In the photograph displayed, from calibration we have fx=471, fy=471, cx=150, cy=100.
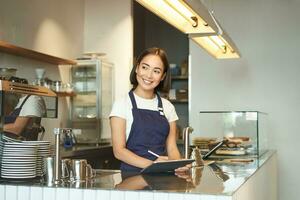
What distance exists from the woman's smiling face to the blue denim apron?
10 cm

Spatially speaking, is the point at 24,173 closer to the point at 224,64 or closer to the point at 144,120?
the point at 144,120

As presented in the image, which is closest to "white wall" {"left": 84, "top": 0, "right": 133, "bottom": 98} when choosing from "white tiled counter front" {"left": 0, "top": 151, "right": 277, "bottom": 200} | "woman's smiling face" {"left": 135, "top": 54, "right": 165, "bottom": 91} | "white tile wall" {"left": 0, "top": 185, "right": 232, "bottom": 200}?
"woman's smiling face" {"left": 135, "top": 54, "right": 165, "bottom": 91}

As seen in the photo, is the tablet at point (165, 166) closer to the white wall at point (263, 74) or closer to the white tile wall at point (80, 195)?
the white tile wall at point (80, 195)

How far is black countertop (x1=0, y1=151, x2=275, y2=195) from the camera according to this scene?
1.56 metres

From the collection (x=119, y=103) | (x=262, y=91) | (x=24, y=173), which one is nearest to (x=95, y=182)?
(x=24, y=173)

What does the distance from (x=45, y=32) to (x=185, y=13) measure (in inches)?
99.8

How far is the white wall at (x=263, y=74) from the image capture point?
4.45 m

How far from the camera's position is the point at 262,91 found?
4547mm

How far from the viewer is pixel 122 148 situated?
7.16 feet

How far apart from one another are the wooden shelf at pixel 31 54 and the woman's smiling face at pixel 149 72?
Result: 1.64 meters

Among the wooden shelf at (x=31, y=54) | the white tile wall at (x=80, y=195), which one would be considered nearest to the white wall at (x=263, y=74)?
the wooden shelf at (x=31, y=54)

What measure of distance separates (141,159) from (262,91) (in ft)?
8.77

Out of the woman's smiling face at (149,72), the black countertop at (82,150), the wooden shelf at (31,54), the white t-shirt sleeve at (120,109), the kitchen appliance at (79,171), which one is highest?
the wooden shelf at (31,54)

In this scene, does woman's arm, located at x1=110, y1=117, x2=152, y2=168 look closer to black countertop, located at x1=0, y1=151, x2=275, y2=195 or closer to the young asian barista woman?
the young asian barista woman
